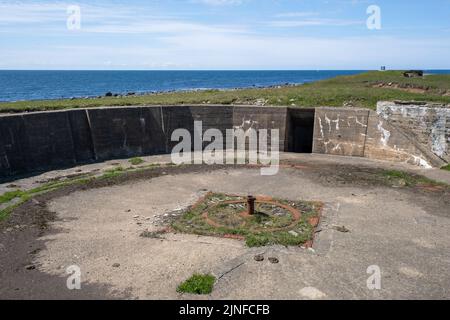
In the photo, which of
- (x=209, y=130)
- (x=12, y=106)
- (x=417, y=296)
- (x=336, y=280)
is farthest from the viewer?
(x=209, y=130)

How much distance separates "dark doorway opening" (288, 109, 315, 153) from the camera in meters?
19.6

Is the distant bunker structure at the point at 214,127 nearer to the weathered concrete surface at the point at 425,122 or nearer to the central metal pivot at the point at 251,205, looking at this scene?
the weathered concrete surface at the point at 425,122

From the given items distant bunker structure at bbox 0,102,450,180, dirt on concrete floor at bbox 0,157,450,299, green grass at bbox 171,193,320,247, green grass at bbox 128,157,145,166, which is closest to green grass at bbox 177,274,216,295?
dirt on concrete floor at bbox 0,157,450,299

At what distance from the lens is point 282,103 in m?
20.7

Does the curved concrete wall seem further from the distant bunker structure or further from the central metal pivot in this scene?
the central metal pivot

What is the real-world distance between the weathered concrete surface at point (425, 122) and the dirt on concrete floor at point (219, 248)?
372 centimetres

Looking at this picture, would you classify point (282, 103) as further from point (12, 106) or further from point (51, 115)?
point (12, 106)

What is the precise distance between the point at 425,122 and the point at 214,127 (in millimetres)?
9632

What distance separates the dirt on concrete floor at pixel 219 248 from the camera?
24.3 ft

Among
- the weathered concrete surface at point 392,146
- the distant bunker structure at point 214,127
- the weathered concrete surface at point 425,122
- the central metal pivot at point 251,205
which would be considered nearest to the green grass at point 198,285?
the central metal pivot at point 251,205

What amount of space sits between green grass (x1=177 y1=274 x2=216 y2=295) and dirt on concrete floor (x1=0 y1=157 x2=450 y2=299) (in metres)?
0.17

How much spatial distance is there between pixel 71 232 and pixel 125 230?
137 centimetres

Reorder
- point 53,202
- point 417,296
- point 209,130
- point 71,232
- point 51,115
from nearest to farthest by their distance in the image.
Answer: point 417,296
point 71,232
point 53,202
point 51,115
point 209,130

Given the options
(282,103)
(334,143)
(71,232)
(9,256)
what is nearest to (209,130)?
(282,103)
